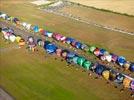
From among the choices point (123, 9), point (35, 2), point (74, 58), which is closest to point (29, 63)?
point (74, 58)

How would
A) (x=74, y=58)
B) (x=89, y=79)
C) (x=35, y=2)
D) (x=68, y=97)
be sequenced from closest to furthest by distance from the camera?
(x=68, y=97), (x=89, y=79), (x=74, y=58), (x=35, y=2)

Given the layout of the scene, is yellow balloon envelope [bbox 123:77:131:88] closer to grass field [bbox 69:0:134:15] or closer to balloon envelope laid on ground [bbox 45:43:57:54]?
balloon envelope laid on ground [bbox 45:43:57:54]

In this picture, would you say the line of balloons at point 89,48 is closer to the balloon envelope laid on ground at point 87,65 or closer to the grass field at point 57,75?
the grass field at point 57,75

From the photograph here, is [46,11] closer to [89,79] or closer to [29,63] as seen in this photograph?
[29,63]

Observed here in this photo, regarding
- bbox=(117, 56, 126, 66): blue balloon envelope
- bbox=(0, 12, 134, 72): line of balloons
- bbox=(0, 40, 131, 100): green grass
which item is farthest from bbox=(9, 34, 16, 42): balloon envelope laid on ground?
bbox=(117, 56, 126, 66): blue balloon envelope

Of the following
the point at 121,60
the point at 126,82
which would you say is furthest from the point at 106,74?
the point at 121,60

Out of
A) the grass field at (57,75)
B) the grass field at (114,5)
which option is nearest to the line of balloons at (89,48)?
the grass field at (57,75)

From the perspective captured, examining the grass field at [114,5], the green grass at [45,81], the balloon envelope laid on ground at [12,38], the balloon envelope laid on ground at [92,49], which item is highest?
the grass field at [114,5]
